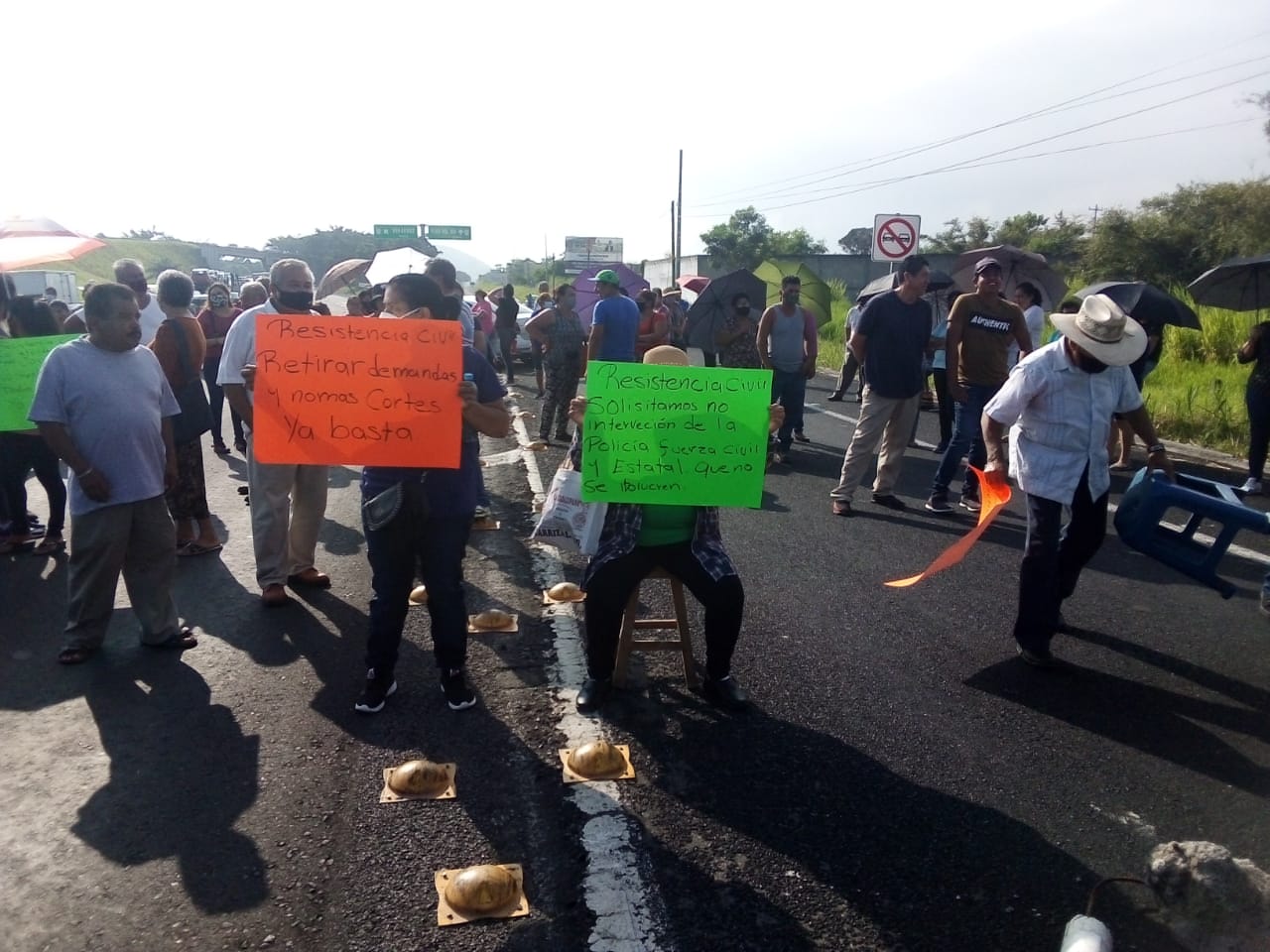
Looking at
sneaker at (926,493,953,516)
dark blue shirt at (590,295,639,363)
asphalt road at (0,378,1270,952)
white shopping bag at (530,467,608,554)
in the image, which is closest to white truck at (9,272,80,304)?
dark blue shirt at (590,295,639,363)

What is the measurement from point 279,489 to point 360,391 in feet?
6.75

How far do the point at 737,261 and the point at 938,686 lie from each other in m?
49.9

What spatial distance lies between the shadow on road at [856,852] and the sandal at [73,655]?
9.59 ft

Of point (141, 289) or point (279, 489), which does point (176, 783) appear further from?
point (141, 289)

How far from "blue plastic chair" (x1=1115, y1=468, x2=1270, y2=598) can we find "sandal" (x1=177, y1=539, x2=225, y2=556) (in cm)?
592

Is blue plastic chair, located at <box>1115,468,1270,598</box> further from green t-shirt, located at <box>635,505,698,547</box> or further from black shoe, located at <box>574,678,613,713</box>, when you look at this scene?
black shoe, located at <box>574,678,613,713</box>

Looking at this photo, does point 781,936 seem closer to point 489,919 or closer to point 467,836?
point 489,919

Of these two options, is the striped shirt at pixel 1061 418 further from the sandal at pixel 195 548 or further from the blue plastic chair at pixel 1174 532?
the sandal at pixel 195 548

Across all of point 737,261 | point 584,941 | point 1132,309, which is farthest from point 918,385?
point 737,261

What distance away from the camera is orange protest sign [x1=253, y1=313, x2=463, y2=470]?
13.1 ft

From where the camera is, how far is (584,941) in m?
2.83

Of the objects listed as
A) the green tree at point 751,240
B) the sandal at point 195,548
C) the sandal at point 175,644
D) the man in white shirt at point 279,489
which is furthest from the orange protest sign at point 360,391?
the green tree at point 751,240

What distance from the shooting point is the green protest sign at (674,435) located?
4016mm

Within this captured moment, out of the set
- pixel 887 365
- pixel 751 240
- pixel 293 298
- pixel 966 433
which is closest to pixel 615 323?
pixel 887 365
